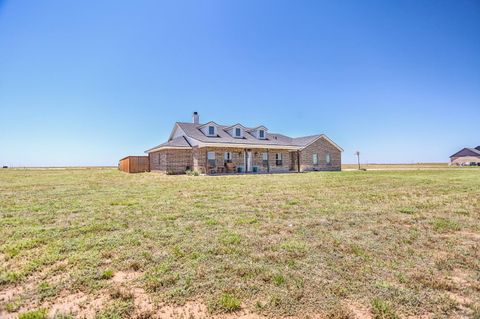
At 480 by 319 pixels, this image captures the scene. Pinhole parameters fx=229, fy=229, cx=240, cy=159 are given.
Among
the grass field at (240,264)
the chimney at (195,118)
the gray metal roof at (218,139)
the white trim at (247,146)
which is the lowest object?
the grass field at (240,264)

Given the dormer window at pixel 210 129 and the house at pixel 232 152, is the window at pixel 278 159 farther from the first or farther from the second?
the dormer window at pixel 210 129

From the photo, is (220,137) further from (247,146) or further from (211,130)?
(247,146)

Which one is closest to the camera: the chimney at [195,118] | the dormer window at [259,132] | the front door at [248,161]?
the front door at [248,161]

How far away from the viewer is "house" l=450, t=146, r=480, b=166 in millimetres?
53344

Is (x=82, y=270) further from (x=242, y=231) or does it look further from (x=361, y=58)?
(x=361, y=58)

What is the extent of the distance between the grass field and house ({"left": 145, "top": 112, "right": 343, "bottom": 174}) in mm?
16376

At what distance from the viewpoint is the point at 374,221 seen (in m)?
5.29

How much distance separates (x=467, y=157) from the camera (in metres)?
55.1

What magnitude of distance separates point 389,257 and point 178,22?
630 inches

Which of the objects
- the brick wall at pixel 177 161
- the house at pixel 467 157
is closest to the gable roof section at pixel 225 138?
the brick wall at pixel 177 161

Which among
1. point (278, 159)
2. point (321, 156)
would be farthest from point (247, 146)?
point (321, 156)

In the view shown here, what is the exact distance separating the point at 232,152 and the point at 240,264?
2056 centimetres

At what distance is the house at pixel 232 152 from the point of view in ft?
73.0

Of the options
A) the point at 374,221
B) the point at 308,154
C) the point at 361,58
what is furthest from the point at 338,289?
the point at 308,154
